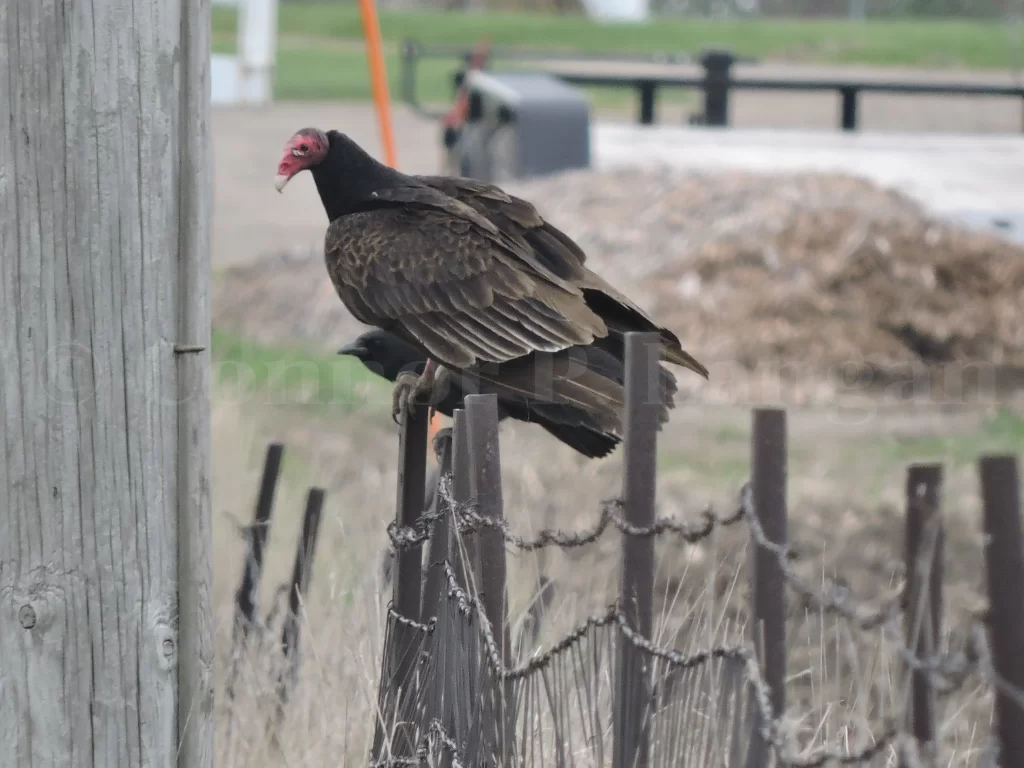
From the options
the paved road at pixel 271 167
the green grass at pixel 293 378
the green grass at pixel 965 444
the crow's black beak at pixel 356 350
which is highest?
the crow's black beak at pixel 356 350

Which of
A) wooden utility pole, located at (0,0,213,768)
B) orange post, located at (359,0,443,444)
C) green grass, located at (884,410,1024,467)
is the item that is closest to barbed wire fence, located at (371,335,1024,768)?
wooden utility pole, located at (0,0,213,768)

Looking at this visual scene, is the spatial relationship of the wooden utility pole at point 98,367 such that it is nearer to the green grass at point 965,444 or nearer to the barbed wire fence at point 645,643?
the barbed wire fence at point 645,643

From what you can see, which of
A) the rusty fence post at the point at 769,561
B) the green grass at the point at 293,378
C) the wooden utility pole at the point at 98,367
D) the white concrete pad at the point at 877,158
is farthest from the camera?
the white concrete pad at the point at 877,158

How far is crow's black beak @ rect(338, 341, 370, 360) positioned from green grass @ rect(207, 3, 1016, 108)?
1091 inches

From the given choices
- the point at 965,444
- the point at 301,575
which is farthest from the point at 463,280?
the point at 965,444

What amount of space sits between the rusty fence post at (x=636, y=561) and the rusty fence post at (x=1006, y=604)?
0.60 metres

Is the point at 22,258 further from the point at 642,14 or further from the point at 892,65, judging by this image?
the point at 642,14

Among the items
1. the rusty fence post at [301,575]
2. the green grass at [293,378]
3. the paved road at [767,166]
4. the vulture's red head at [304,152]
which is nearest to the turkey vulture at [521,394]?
the rusty fence post at [301,575]

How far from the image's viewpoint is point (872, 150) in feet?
44.6

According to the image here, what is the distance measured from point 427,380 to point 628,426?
164cm

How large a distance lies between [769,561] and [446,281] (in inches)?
84.2

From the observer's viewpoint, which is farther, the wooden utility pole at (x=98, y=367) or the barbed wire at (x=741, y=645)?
the wooden utility pole at (x=98, y=367)

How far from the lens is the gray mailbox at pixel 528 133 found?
11.9 metres

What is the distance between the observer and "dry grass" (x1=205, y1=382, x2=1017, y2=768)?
304 centimetres
